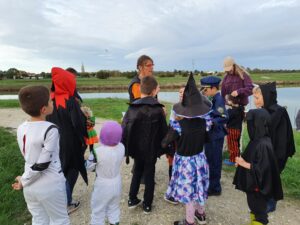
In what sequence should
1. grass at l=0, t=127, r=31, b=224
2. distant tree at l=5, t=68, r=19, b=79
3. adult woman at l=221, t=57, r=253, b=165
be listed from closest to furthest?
grass at l=0, t=127, r=31, b=224
adult woman at l=221, t=57, r=253, b=165
distant tree at l=5, t=68, r=19, b=79

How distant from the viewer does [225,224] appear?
12.6 feet

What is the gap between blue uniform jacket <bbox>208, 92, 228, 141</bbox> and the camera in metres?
4.23

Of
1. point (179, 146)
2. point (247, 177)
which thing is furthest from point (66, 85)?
point (247, 177)

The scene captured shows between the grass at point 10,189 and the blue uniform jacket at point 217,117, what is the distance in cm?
296

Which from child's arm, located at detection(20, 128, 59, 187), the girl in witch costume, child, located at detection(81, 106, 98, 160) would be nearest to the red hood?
the girl in witch costume

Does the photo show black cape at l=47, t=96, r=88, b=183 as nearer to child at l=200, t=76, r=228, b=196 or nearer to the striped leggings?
child at l=200, t=76, r=228, b=196

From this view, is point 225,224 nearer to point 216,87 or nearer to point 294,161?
point 216,87

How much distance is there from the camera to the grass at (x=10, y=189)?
3.97 metres

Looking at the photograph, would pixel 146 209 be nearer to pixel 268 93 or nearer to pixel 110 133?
pixel 110 133

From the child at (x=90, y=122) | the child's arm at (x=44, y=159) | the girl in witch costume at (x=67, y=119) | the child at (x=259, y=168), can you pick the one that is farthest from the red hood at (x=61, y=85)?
the child at (x=259, y=168)

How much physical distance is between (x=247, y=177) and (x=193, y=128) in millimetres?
856

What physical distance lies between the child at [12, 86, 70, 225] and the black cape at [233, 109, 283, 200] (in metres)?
2.11

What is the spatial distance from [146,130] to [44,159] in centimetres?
157

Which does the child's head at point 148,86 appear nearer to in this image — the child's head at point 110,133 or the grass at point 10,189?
the child's head at point 110,133
